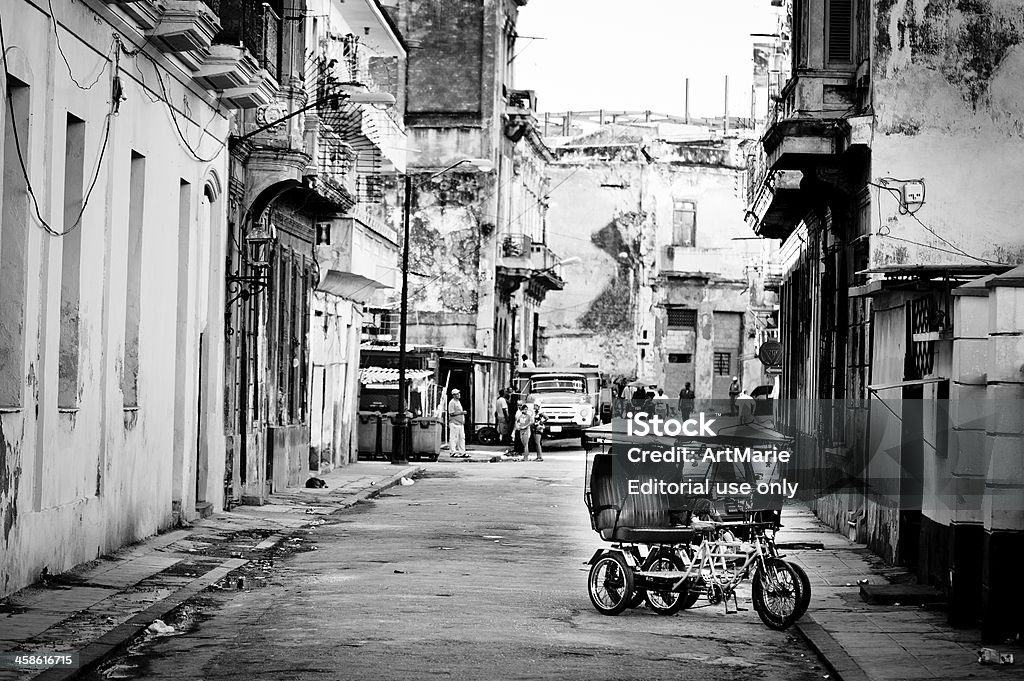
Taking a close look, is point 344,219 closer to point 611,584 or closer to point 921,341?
point 921,341

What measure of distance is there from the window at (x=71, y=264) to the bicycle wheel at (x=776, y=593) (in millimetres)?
6484

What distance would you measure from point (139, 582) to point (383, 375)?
27.8m

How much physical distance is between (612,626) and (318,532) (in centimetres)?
838

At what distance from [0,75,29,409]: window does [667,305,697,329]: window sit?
6056 cm

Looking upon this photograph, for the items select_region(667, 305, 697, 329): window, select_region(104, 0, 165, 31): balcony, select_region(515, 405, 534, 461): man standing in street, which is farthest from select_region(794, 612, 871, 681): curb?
select_region(667, 305, 697, 329): window

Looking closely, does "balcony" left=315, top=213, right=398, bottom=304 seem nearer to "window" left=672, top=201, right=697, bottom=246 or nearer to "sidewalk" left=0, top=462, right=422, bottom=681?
"sidewalk" left=0, top=462, right=422, bottom=681

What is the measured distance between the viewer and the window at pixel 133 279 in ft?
56.7

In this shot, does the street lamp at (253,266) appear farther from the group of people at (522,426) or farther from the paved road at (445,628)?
the group of people at (522,426)

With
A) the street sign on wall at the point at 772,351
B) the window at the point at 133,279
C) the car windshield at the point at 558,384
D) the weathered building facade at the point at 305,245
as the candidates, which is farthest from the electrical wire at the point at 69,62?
the car windshield at the point at 558,384

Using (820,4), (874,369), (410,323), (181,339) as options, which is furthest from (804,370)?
(410,323)

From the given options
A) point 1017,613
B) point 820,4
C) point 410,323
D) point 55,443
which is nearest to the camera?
point 1017,613

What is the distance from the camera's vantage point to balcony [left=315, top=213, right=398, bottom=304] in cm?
3036

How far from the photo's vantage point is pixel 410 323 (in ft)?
170

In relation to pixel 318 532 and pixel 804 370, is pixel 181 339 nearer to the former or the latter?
pixel 318 532
